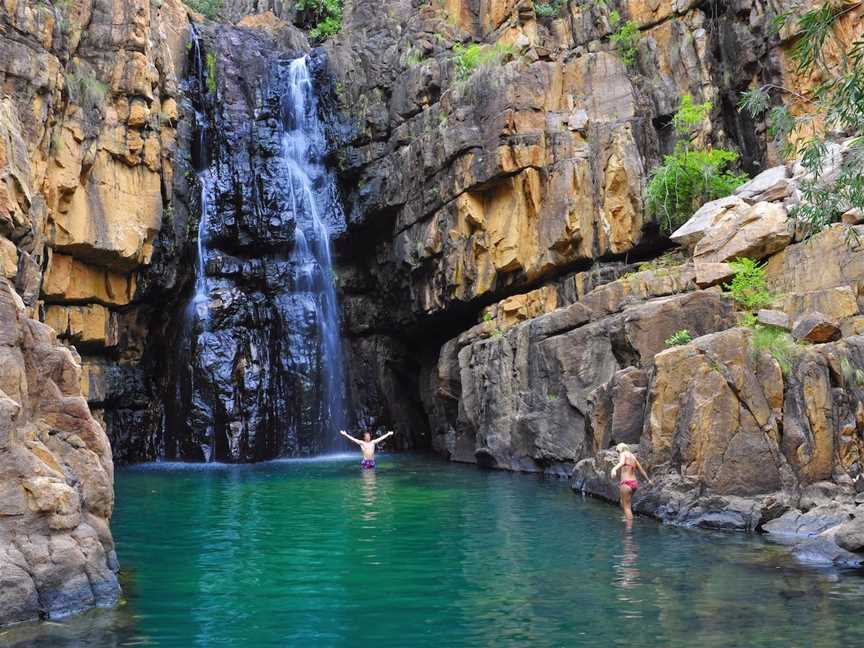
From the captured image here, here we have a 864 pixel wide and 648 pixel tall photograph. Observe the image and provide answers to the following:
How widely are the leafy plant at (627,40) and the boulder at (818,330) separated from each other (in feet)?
50.5

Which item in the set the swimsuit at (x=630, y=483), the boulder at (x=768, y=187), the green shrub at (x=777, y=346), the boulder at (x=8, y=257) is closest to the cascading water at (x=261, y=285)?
the boulder at (x=768, y=187)

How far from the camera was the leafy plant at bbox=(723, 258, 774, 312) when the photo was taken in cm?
1931

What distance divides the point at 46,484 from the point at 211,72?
91.8 feet

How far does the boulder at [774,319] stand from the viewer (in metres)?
17.6

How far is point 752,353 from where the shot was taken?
16375 millimetres

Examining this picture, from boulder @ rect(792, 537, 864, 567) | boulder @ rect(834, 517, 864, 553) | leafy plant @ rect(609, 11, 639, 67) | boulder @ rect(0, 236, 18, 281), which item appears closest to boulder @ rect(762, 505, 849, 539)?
boulder @ rect(792, 537, 864, 567)

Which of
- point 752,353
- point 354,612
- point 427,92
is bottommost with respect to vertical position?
point 354,612

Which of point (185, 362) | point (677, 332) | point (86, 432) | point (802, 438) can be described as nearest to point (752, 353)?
point (802, 438)

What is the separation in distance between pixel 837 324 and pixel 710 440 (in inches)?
154

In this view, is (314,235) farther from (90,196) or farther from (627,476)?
(627,476)

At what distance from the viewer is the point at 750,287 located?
64.6 feet

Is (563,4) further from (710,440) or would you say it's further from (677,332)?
(710,440)

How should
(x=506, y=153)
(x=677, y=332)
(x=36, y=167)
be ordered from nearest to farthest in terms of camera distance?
(x=677, y=332)
(x=36, y=167)
(x=506, y=153)

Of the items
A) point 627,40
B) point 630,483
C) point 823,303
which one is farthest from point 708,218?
point 630,483
